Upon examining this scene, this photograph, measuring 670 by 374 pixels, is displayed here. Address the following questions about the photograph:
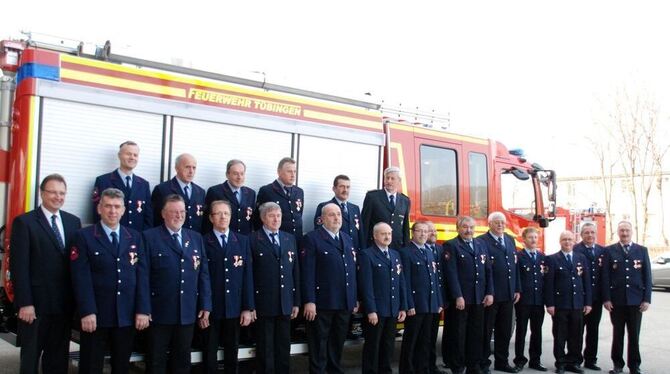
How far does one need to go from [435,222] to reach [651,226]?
1574 inches

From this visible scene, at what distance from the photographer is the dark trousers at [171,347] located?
18.5ft

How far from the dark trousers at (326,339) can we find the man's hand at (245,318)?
773 millimetres

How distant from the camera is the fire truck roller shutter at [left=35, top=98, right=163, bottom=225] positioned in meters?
5.79

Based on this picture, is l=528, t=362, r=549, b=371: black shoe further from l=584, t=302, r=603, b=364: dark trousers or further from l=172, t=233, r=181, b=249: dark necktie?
l=172, t=233, r=181, b=249: dark necktie

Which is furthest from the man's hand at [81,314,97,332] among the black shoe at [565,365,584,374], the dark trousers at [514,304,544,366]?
the black shoe at [565,365,584,374]

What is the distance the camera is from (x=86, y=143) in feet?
19.7

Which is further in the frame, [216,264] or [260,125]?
[260,125]

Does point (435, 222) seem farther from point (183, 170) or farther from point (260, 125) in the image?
point (183, 170)

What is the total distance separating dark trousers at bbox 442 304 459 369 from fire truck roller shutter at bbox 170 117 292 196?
2541mm

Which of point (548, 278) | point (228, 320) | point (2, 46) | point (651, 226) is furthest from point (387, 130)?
point (651, 226)

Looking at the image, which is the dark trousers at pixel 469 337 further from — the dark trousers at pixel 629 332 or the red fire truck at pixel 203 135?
the dark trousers at pixel 629 332

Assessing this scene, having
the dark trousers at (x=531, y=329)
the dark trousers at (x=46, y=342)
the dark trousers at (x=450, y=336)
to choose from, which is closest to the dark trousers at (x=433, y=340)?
the dark trousers at (x=450, y=336)

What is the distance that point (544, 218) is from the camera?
32.1ft

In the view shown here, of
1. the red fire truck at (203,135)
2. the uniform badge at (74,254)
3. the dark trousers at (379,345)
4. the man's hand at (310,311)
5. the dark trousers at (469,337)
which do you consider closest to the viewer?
the uniform badge at (74,254)
